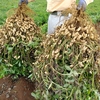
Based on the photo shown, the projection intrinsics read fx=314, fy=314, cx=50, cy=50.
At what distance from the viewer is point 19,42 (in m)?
2.92

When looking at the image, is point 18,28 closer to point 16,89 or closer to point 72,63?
point 16,89

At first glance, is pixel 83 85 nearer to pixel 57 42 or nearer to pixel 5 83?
pixel 57 42

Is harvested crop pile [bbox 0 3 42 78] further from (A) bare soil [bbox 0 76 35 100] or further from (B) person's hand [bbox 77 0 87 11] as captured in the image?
(B) person's hand [bbox 77 0 87 11]

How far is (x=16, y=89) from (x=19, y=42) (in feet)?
1.51

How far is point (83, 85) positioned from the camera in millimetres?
2391

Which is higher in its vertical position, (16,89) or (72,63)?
(72,63)

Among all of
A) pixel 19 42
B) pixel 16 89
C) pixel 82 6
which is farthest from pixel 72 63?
pixel 16 89

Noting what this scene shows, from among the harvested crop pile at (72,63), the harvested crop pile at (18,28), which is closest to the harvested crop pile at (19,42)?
the harvested crop pile at (18,28)

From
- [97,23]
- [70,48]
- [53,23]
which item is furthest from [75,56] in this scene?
[97,23]

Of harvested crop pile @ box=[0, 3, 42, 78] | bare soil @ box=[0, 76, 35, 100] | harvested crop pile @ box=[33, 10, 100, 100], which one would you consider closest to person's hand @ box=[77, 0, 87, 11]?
harvested crop pile @ box=[33, 10, 100, 100]

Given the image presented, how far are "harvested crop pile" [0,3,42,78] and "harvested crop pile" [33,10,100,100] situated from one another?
46 centimetres

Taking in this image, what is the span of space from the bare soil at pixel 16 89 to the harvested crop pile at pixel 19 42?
0.10 metres

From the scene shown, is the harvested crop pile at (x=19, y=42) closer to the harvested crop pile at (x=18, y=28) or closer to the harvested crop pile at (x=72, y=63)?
the harvested crop pile at (x=18, y=28)

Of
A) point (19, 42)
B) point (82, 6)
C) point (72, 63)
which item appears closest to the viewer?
point (72, 63)
